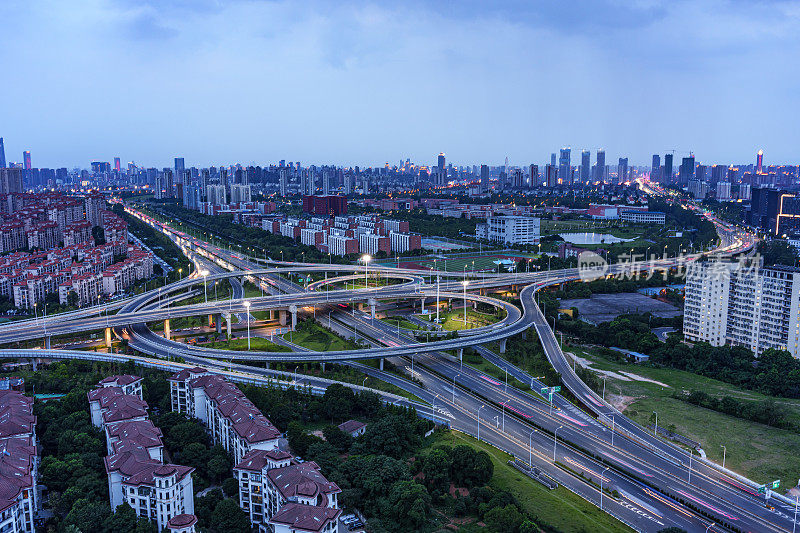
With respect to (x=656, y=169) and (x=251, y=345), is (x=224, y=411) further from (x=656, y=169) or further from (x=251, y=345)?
(x=656, y=169)

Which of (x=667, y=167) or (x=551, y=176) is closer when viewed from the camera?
(x=551, y=176)

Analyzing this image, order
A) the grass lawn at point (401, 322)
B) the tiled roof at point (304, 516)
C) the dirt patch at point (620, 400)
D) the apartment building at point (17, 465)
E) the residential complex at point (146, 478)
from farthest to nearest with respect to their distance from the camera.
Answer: the grass lawn at point (401, 322) → the dirt patch at point (620, 400) → the residential complex at point (146, 478) → the apartment building at point (17, 465) → the tiled roof at point (304, 516)

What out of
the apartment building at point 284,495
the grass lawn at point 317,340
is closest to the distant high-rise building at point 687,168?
the grass lawn at point 317,340

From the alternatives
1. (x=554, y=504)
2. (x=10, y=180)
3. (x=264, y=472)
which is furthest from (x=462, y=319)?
(x=10, y=180)

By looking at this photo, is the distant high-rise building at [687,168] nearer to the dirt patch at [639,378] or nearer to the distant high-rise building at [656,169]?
the distant high-rise building at [656,169]

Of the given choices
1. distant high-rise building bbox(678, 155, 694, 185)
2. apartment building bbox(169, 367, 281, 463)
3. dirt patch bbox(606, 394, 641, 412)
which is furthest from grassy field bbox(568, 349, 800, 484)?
distant high-rise building bbox(678, 155, 694, 185)

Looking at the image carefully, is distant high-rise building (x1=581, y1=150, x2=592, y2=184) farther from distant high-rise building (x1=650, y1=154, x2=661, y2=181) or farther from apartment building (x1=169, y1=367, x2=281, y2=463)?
apartment building (x1=169, y1=367, x2=281, y2=463)
